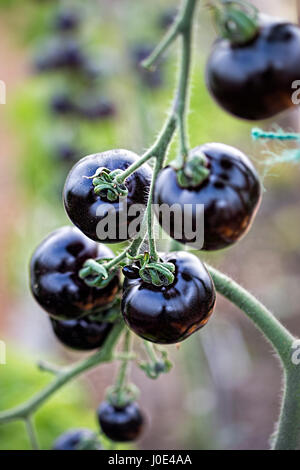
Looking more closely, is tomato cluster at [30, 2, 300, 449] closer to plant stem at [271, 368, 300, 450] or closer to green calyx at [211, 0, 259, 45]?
green calyx at [211, 0, 259, 45]

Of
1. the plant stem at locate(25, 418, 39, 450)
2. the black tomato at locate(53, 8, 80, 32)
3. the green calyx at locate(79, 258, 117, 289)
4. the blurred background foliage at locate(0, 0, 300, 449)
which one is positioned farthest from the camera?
the black tomato at locate(53, 8, 80, 32)

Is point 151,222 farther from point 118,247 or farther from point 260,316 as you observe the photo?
point 118,247

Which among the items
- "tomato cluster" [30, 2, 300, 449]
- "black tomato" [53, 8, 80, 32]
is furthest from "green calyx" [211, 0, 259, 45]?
"black tomato" [53, 8, 80, 32]

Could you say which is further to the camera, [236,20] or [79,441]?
[79,441]

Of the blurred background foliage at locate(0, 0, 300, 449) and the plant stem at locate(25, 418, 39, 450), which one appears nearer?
the plant stem at locate(25, 418, 39, 450)

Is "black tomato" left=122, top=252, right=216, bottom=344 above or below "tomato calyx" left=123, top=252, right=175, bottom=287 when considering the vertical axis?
below

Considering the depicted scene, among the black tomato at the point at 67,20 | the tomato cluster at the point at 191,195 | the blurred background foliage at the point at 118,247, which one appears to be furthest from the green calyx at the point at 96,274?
the black tomato at the point at 67,20

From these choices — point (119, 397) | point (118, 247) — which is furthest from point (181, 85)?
point (118, 247)
